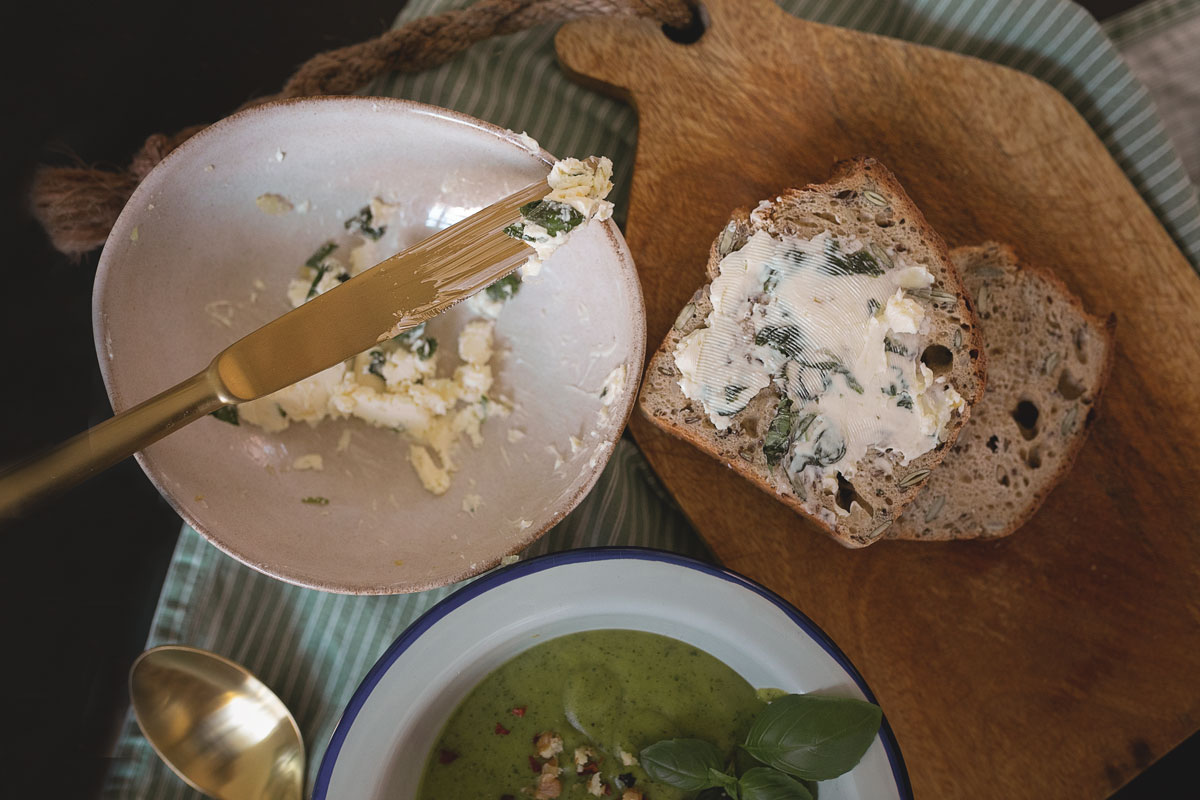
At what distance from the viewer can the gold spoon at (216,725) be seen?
2133mm

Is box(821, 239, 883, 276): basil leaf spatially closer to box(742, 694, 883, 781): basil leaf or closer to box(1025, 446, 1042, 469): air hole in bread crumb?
box(1025, 446, 1042, 469): air hole in bread crumb

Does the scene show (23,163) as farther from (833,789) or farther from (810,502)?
(833,789)

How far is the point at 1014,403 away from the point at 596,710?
4.55 feet

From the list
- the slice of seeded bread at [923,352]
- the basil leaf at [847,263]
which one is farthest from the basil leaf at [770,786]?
the basil leaf at [847,263]

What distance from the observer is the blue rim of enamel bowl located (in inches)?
74.2

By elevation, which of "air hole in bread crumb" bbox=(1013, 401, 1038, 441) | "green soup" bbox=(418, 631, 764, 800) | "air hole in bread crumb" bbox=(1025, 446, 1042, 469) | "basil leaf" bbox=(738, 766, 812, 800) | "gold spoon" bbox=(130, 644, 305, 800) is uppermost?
"air hole in bread crumb" bbox=(1013, 401, 1038, 441)

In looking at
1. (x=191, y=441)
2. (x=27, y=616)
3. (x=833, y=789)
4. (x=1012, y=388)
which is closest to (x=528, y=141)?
(x=191, y=441)

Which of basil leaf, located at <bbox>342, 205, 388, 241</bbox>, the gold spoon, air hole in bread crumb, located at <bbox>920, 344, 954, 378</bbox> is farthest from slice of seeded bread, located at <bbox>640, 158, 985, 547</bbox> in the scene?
the gold spoon

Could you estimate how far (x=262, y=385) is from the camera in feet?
6.06

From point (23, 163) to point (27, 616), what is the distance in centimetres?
124

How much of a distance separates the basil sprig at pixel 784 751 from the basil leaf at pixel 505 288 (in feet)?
3.75

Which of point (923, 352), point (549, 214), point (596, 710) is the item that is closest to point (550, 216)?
point (549, 214)

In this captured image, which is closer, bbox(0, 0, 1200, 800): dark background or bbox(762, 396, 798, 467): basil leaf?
bbox(762, 396, 798, 467): basil leaf

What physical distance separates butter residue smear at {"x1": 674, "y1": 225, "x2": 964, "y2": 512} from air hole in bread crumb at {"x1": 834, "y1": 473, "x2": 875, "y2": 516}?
0.04 meters
